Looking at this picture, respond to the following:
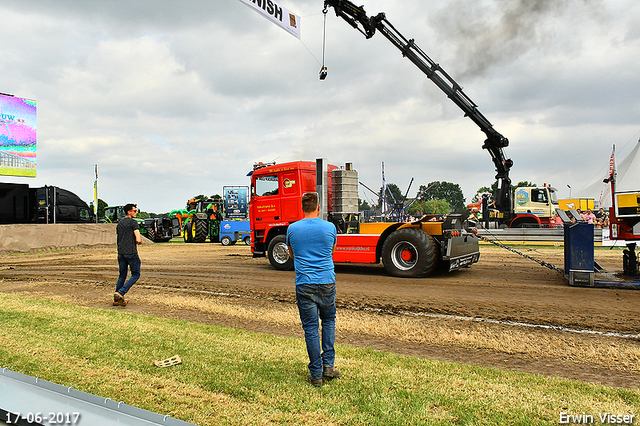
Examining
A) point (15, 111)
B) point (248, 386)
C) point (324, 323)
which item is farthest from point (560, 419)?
point (15, 111)

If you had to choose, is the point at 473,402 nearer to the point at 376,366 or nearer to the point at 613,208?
the point at 376,366

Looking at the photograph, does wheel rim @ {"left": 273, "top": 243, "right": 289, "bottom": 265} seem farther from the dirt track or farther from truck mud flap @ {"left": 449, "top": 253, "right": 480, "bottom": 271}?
truck mud flap @ {"left": 449, "top": 253, "right": 480, "bottom": 271}

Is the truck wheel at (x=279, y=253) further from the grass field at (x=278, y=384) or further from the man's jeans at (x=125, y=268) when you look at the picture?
the grass field at (x=278, y=384)

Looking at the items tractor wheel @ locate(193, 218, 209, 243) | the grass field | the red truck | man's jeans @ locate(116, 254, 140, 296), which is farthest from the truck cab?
the grass field

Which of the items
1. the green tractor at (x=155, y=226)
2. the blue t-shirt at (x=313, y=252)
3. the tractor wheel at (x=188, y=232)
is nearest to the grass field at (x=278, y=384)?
the blue t-shirt at (x=313, y=252)

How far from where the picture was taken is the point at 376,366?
414 cm

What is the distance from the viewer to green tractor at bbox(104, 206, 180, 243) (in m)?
25.6

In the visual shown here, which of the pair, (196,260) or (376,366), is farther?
(196,260)

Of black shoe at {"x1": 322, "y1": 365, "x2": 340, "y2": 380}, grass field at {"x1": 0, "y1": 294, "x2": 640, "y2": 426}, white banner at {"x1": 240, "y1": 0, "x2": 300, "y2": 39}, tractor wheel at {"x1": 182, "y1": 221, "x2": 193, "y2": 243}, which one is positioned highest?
white banner at {"x1": 240, "y1": 0, "x2": 300, "y2": 39}

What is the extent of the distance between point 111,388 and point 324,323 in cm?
188

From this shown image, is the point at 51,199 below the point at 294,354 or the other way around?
the other way around

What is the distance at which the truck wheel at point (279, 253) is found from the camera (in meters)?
11.6

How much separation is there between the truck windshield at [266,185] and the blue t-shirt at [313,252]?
311 inches

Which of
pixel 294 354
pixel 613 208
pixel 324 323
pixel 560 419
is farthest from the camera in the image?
pixel 613 208
